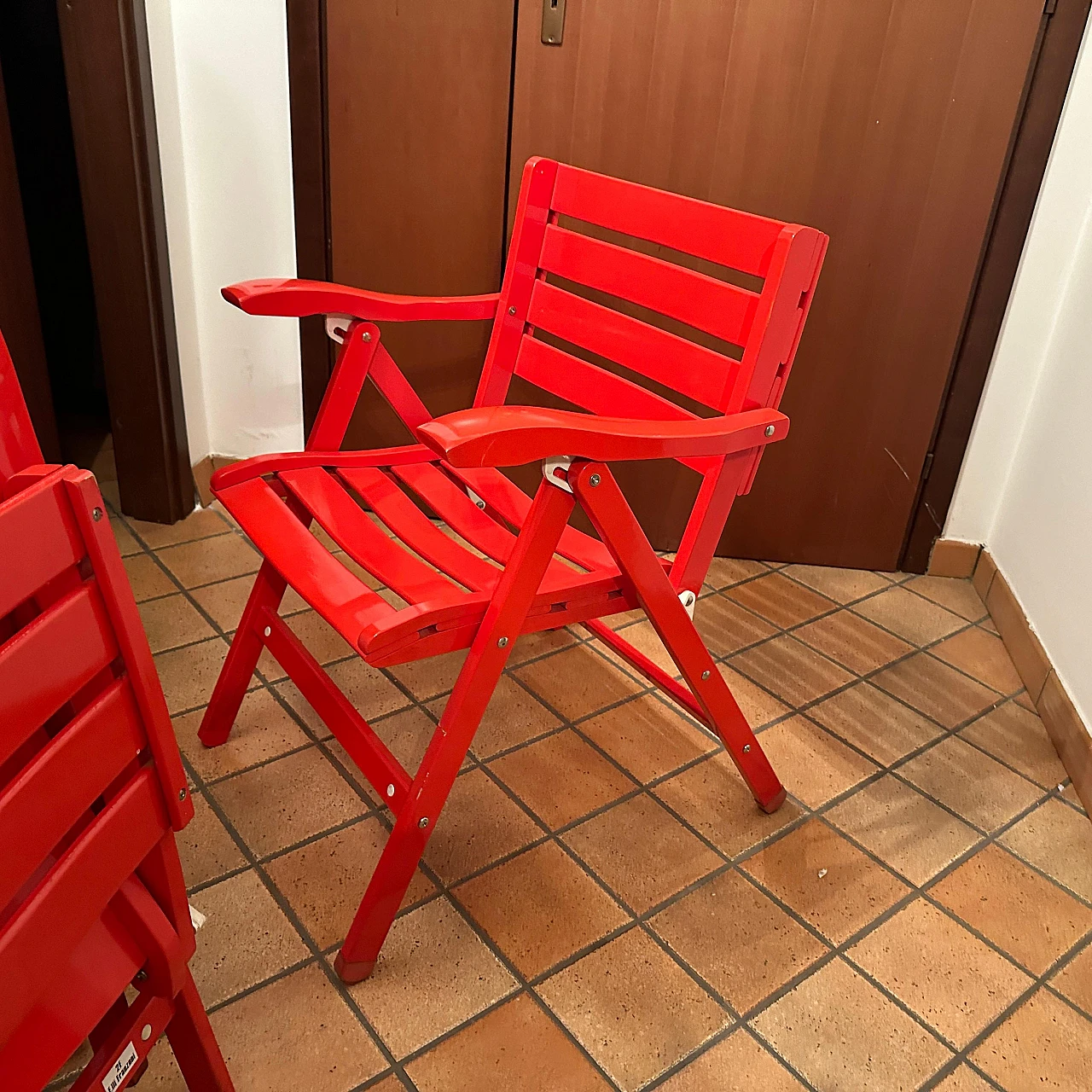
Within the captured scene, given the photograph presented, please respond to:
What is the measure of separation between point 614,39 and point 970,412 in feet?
3.44

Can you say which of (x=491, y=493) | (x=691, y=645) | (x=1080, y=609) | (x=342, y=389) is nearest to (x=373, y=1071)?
(x=691, y=645)

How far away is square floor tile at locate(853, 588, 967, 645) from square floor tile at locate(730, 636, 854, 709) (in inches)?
8.7

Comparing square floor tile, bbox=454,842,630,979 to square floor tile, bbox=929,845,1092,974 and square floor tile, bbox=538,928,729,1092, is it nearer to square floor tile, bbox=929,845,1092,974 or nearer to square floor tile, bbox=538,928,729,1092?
square floor tile, bbox=538,928,729,1092

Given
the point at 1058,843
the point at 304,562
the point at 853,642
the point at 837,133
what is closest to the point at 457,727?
the point at 304,562

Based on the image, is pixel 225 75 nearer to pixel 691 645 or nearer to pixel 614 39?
pixel 614 39

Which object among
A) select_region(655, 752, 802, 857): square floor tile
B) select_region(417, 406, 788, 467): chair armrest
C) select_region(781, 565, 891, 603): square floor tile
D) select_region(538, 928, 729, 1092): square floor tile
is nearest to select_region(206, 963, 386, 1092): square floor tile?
select_region(538, 928, 729, 1092): square floor tile

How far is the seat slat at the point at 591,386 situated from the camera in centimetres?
136

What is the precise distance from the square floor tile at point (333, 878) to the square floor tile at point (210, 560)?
2.54 ft

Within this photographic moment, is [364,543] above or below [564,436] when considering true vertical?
below

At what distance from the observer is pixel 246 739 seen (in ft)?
5.09

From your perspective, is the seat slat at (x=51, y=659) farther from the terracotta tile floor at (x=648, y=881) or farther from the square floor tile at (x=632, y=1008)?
the square floor tile at (x=632, y=1008)

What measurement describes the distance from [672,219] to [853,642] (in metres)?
1.01

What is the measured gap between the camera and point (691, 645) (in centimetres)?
128

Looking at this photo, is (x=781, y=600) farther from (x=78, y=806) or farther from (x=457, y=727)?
(x=78, y=806)
